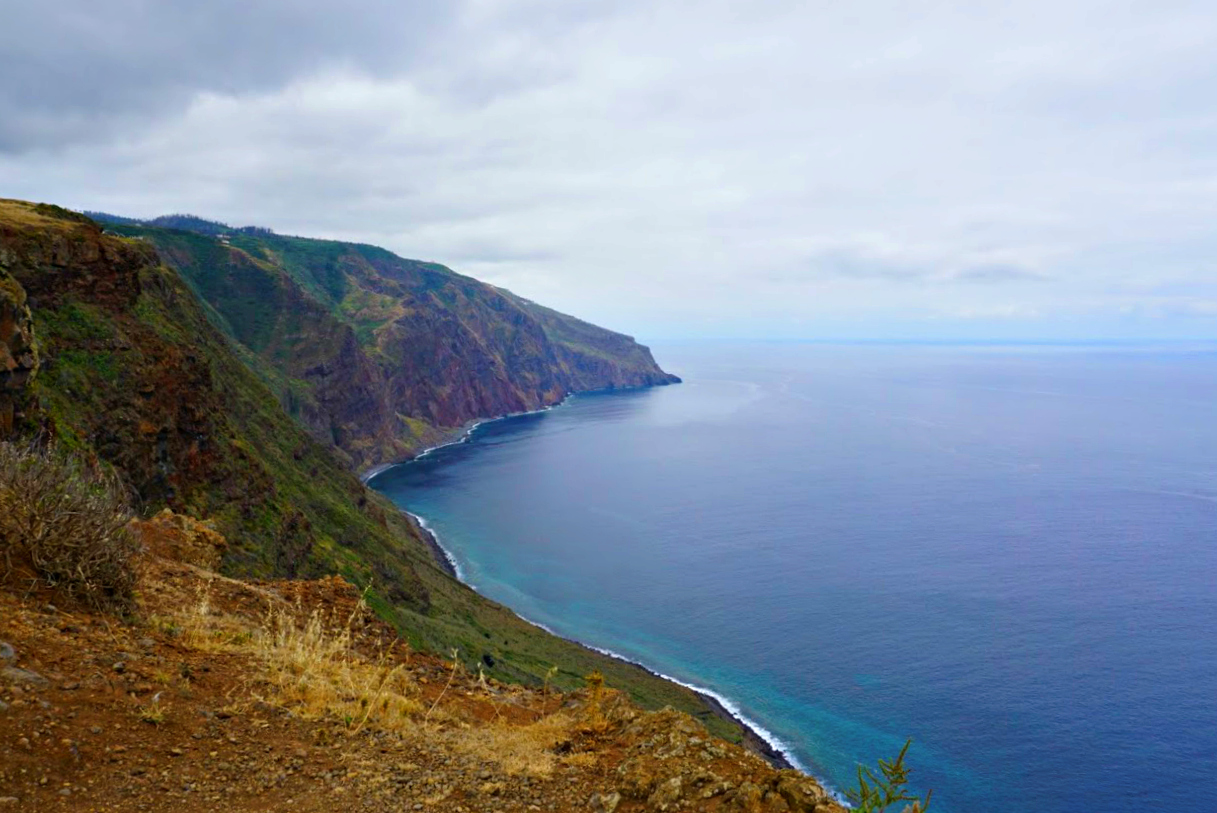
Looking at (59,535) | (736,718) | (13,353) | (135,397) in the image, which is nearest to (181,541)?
(13,353)

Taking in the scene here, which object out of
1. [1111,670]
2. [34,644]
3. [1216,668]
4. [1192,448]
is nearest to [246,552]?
[34,644]

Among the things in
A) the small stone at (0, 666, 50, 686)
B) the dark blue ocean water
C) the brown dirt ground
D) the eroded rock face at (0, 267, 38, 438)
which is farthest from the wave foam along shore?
the eroded rock face at (0, 267, 38, 438)

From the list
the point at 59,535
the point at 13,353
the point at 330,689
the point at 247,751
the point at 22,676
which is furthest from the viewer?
the point at 13,353

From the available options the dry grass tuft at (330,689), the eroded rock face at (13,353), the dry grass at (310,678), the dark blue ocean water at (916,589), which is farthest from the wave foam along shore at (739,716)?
the eroded rock face at (13,353)

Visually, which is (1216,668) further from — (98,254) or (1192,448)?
(1192,448)

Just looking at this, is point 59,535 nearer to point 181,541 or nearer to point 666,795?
point 666,795

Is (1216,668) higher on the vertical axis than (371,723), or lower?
lower

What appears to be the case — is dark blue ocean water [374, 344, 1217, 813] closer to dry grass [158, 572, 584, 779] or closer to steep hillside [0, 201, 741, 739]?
steep hillside [0, 201, 741, 739]

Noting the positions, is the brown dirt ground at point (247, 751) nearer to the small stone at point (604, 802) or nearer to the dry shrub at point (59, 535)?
the small stone at point (604, 802)
